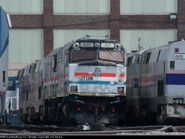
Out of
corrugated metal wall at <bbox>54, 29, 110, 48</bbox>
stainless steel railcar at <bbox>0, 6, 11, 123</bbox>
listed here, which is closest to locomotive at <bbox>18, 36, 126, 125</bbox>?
stainless steel railcar at <bbox>0, 6, 11, 123</bbox>

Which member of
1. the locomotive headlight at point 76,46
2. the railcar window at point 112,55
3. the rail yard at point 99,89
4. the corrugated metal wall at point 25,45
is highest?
A: the corrugated metal wall at point 25,45

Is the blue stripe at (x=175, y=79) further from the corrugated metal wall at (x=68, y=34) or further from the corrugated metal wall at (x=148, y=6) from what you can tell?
the corrugated metal wall at (x=148, y=6)

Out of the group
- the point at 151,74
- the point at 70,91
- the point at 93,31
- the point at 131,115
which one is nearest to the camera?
the point at 70,91

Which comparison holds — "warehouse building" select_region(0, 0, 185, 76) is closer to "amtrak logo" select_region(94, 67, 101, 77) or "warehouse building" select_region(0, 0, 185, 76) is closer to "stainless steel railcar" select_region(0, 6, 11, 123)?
"amtrak logo" select_region(94, 67, 101, 77)

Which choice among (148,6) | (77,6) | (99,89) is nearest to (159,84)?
(99,89)

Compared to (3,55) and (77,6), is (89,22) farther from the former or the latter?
(3,55)

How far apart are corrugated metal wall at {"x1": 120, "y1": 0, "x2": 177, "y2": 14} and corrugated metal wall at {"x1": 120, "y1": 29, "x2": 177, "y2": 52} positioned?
1.91 m

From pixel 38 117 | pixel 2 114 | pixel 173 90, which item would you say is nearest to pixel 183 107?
pixel 173 90

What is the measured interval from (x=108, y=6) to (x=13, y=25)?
9242 mm

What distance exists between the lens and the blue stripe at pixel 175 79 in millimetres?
30422

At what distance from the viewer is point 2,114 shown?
90.7ft

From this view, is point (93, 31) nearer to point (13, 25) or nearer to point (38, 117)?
point (13, 25)

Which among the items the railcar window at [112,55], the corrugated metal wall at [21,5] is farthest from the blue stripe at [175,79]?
the corrugated metal wall at [21,5]

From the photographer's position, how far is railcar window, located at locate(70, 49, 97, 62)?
30.4 meters
